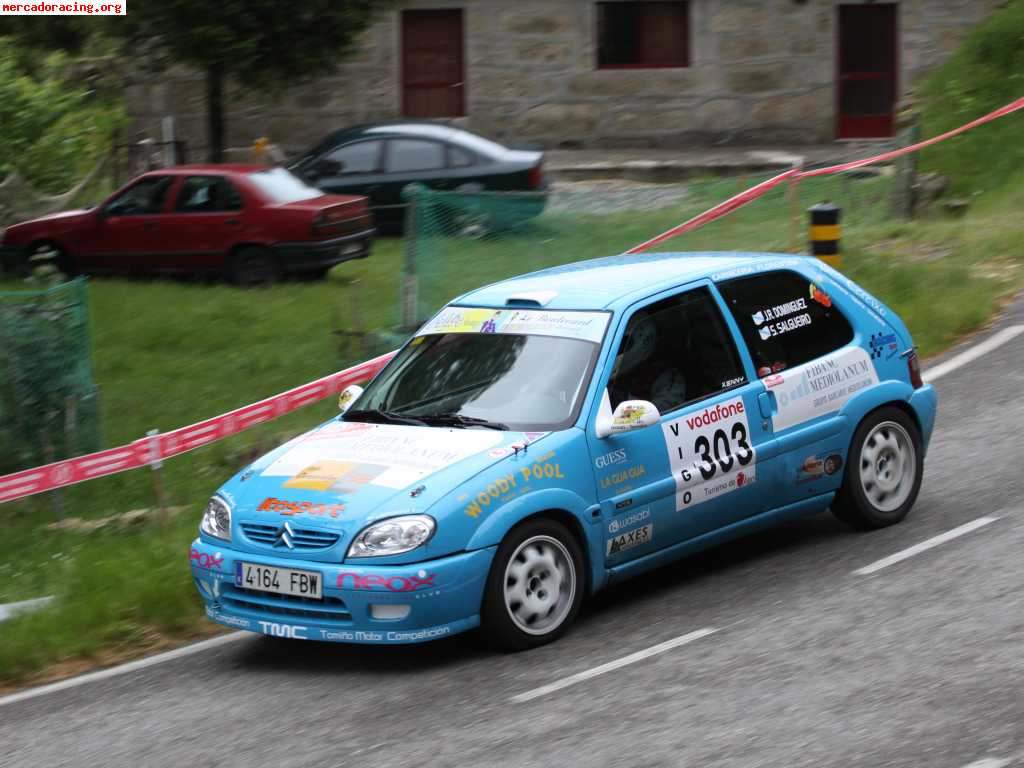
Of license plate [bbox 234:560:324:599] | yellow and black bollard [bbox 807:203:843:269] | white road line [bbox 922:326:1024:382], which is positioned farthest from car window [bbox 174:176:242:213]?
license plate [bbox 234:560:324:599]

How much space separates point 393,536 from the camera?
22.9ft

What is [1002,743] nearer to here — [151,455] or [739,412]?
[739,412]

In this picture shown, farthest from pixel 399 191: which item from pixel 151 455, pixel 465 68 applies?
pixel 151 455

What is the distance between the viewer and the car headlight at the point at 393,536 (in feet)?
22.9

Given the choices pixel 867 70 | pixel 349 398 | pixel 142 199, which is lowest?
pixel 349 398

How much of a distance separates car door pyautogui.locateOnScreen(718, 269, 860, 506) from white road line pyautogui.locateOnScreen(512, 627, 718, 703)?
1.34 metres

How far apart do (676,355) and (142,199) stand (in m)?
12.8

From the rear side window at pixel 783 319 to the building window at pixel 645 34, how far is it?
22836 mm

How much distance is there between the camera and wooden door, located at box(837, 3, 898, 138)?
3092 centimetres

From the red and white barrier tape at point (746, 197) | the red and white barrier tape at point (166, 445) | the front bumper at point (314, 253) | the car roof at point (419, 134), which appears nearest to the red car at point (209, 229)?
the front bumper at point (314, 253)

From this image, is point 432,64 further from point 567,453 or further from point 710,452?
point 567,453

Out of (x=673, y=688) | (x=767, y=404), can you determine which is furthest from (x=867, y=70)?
(x=673, y=688)

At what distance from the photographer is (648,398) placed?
791 centimetres

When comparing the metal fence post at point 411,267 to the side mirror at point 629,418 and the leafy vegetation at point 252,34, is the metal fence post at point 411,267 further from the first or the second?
the leafy vegetation at point 252,34
